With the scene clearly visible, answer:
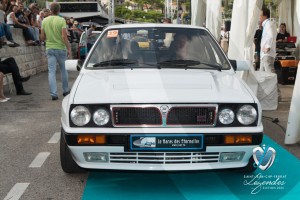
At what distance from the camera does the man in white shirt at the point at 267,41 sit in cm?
829

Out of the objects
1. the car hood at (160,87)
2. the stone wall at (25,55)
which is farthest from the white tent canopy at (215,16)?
the car hood at (160,87)

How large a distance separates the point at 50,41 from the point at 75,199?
5.58 m

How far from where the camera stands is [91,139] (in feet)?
10.9

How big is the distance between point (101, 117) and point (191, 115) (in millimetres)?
766

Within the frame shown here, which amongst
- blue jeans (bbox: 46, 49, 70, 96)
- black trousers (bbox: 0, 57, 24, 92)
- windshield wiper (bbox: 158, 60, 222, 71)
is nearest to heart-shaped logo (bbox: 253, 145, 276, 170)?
windshield wiper (bbox: 158, 60, 222, 71)

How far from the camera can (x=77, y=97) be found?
3469 mm

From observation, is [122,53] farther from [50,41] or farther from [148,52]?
[50,41]

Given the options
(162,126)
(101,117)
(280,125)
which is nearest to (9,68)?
(280,125)

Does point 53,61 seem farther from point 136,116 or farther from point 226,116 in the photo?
point 226,116

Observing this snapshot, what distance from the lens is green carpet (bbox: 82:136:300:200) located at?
141 inches

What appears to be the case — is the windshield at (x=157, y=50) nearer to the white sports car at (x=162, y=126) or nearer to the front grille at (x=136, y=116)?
the white sports car at (x=162, y=126)

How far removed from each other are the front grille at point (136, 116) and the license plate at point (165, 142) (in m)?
0.13

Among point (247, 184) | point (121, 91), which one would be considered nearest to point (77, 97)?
point (121, 91)

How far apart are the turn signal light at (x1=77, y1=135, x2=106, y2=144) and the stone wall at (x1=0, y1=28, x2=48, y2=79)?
749 cm
